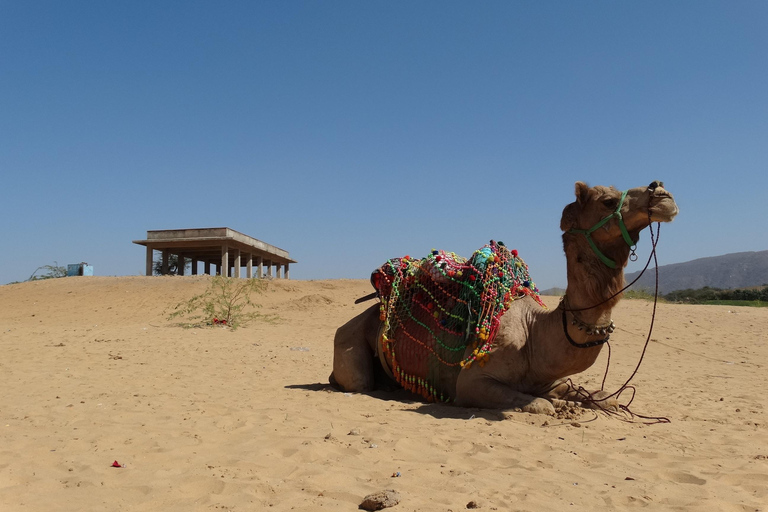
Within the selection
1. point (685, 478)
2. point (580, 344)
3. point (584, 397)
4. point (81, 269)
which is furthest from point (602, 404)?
point (81, 269)

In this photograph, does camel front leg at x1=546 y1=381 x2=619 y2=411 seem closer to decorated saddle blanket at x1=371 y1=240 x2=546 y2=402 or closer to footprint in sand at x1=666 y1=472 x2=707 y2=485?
decorated saddle blanket at x1=371 y1=240 x2=546 y2=402

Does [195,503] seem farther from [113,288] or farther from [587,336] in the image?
[113,288]

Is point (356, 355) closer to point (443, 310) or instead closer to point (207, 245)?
point (443, 310)

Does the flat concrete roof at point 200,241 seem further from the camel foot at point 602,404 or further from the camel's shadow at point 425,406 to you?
the camel foot at point 602,404

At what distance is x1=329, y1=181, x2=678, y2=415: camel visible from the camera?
4227mm

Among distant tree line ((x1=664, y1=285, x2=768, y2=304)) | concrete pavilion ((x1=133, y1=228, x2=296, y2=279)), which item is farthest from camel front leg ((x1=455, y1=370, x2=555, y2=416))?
distant tree line ((x1=664, y1=285, x2=768, y2=304))

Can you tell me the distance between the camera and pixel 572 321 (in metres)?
4.50

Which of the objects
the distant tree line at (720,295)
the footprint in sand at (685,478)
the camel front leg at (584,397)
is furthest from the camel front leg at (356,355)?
the distant tree line at (720,295)

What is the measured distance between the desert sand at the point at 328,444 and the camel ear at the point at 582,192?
1794 millimetres

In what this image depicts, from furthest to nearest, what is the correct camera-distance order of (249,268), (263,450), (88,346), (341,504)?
(249,268) < (88,346) < (263,450) < (341,504)

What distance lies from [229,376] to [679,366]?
7439 mm

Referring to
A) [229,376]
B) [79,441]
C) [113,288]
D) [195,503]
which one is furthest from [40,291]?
[195,503]

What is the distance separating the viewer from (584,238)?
14.5 ft

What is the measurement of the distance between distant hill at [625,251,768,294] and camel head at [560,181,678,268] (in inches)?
3547
